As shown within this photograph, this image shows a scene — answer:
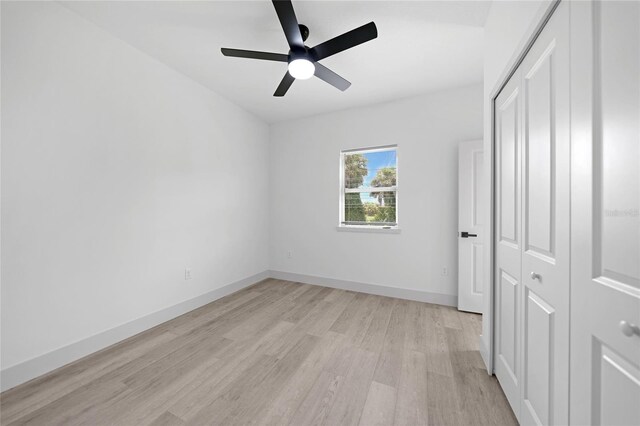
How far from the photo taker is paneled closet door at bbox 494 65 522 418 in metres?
1.34

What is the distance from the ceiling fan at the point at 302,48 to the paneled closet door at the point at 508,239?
1012 mm

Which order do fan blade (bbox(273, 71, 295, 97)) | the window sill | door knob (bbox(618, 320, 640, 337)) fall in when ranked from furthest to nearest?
the window sill < fan blade (bbox(273, 71, 295, 97)) < door knob (bbox(618, 320, 640, 337))

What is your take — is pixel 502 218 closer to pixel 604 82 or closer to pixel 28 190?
pixel 604 82

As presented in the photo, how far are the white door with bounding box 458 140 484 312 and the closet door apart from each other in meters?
1.58

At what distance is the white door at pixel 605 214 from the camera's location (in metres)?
0.62

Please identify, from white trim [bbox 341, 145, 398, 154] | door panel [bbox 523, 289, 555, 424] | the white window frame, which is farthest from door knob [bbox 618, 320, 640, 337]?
white trim [bbox 341, 145, 398, 154]

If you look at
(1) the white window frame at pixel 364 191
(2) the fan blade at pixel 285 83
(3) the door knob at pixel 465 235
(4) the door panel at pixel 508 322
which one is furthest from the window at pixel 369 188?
(4) the door panel at pixel 508 322

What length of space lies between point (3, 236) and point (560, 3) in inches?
128

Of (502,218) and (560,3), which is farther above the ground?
(560,3)

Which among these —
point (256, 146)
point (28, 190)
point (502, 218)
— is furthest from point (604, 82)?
point (256, 146)

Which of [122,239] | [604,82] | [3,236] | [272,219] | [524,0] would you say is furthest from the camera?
[272,219]

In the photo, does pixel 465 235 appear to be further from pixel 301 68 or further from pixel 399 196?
pixel 301 68

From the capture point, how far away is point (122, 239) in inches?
85.2

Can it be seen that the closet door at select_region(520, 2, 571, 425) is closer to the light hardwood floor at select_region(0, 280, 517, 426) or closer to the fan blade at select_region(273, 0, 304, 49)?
the light hardwood floor at select_region(0, 280, 517, 426)
